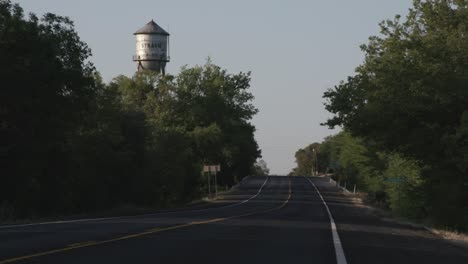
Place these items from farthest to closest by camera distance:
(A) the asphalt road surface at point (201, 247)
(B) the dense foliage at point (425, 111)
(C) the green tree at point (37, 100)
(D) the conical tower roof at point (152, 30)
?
1. (D) the conical tower roof at point (152, 30)
2. (C) the green tree at point (37, 100)
3. (B) the dense foliage at point (425, 111)
4. (A) the asphalt road surface at point (201, 247)

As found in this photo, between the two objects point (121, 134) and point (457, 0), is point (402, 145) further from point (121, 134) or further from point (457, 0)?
point (121, 134)

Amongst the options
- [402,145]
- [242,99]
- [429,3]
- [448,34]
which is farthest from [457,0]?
[242,99]

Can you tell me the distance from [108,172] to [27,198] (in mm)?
14182

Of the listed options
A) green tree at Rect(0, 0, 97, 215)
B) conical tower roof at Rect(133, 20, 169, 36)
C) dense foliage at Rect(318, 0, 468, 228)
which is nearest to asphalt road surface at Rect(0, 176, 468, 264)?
dense foliage at Rect(318, 0, 468, 228)

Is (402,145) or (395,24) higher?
(395,24)

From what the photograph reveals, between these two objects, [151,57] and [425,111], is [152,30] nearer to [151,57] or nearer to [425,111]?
[151,57]

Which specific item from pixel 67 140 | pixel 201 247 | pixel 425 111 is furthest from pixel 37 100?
pixel 201 247

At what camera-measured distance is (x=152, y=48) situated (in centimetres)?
11025

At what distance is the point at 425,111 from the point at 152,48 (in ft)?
255

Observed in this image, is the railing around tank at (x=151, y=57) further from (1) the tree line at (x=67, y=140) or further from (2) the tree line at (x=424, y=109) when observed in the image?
(2) the tree line at (x=424, y=109)

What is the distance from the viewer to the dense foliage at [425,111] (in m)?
34.2

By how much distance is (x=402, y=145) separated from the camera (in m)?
37.9

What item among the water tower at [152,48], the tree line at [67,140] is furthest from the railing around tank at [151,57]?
the tree line at [67,140]

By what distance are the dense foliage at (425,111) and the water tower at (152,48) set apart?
68.2m
